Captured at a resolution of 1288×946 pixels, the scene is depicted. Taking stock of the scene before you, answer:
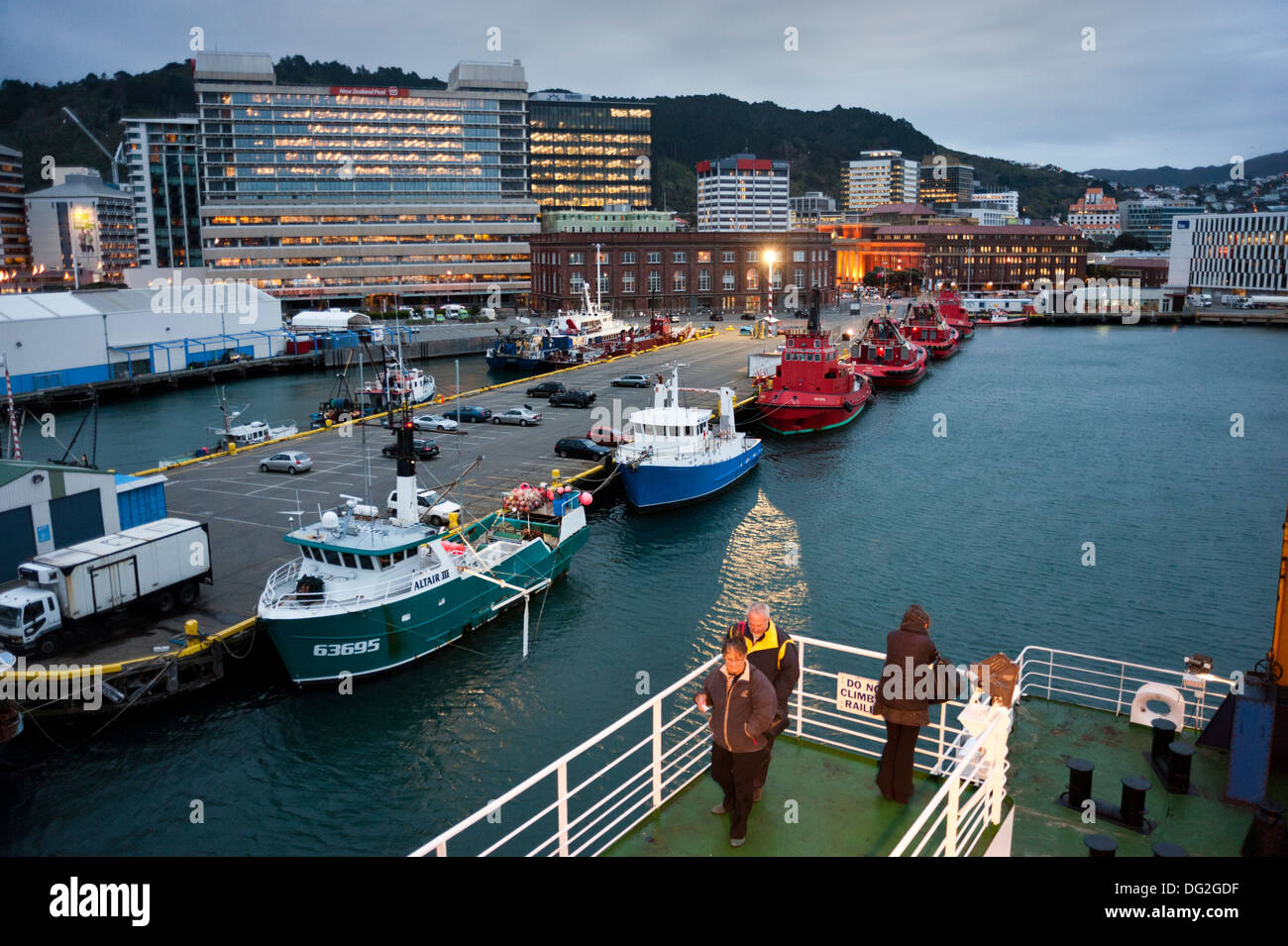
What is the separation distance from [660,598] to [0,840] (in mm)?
18694

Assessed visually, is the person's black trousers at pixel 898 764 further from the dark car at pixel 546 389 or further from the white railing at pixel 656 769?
the dark car at pixel 546 389

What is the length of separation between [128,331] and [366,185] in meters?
80.4

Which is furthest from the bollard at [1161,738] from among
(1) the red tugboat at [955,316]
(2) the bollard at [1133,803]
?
(1) the red tugboat at [955,316]

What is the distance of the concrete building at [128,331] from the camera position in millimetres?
66938

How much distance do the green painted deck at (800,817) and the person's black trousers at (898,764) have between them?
0.11m

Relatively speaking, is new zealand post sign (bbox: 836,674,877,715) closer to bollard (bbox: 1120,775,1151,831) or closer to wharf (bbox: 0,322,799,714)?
bollard (bbox: 1120,775,1151,831)

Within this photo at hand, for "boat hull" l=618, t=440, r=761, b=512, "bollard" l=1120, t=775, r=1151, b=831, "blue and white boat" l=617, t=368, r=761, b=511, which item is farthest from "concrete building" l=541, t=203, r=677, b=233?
"bollard" l=1120, t=775, r=1151, b=831

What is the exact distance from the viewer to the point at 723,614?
29547 mm

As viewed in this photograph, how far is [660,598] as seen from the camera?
30891 millimetres
